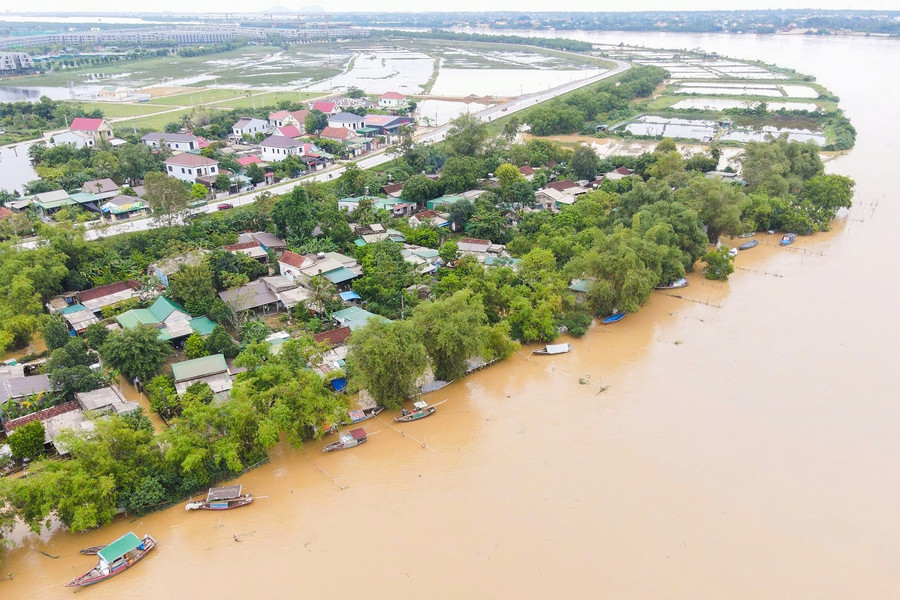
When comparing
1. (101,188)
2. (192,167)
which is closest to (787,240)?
(192,167)

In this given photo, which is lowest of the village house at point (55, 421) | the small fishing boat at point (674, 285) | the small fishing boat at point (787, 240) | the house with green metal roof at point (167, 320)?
the small fishing boat at point (674, 285)

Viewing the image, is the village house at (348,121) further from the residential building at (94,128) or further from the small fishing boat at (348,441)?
the small fishing boat at (348,441)

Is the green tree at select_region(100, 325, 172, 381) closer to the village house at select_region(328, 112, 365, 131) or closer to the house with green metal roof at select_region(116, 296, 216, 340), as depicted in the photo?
the house with green metal roof at select_region(116, 296, 216, 340)

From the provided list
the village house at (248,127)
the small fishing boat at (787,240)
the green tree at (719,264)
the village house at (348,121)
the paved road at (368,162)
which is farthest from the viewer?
the village house at (348,121)

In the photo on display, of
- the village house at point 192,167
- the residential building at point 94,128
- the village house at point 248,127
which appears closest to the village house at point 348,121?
the village house at point 248,127

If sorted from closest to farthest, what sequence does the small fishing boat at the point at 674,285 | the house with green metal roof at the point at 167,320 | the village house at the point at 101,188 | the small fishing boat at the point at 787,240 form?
the house with green metal roof at the point at 167,320 < the small fishing boat at the point at 674,285 < the small fishing boat at the point at 787,240 < the village house at the point at 101,188

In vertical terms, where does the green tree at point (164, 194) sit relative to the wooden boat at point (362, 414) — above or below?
above
